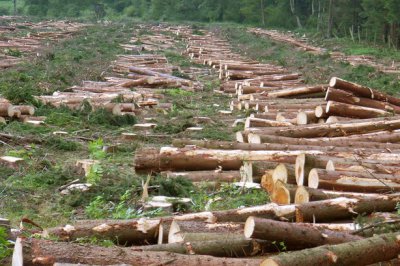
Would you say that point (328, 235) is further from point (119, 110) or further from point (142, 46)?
point (142, 46)

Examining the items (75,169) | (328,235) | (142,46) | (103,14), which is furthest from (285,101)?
(103,14)

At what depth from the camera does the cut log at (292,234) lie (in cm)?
497

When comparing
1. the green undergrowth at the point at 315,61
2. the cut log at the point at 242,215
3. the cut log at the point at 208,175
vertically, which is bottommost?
the green undergrowth at the point at 315,61

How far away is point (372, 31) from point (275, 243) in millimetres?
39242

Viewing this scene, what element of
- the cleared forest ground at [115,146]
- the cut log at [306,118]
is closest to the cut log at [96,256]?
the cleared forest ground at [115,146]

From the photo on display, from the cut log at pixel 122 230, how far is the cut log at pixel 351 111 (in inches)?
254

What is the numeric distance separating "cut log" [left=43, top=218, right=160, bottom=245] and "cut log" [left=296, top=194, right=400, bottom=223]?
55.1 inches

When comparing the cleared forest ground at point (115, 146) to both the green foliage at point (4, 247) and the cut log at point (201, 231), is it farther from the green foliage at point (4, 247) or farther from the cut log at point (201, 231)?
the green foliage at point (4, 247)

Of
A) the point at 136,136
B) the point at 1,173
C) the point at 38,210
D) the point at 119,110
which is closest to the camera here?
the point at 38,210

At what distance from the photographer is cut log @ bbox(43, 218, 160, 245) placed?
566 centimetres

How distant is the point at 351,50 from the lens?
106 ft

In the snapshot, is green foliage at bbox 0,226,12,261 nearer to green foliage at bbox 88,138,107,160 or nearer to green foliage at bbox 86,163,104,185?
green foliage at bbox 86,163,104,185

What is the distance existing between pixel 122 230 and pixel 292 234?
1.63m

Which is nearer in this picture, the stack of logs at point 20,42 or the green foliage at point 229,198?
the green foliage at point 229,198
